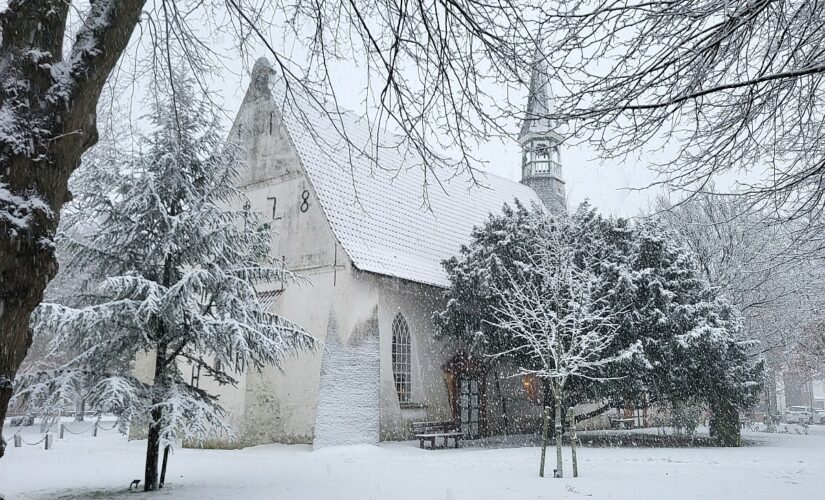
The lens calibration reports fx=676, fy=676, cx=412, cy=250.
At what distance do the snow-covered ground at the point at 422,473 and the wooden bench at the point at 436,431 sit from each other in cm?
45

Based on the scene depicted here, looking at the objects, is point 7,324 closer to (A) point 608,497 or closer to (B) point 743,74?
(B) point 743,74

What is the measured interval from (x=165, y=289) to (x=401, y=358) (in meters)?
10.5

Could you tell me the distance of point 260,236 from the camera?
12047mm

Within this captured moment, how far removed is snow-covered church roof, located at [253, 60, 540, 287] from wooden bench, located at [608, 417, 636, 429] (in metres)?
9.45

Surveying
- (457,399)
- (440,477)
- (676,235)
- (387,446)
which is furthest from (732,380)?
(440,477)

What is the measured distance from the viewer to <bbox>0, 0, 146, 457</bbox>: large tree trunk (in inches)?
170

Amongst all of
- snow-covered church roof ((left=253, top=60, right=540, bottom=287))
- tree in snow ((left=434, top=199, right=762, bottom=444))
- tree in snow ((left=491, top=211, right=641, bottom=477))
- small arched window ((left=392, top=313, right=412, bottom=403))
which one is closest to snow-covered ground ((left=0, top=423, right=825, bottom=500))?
tree in snow ((left=434, top=199, right=762, bottom=444))

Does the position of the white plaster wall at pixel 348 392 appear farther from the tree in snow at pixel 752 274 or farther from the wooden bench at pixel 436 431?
the tree in snow at pixel 752 274

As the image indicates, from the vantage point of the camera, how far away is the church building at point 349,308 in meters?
17.6

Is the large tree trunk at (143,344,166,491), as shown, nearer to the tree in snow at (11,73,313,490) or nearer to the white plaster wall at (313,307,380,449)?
the tree in snow at (11,73,313,490)

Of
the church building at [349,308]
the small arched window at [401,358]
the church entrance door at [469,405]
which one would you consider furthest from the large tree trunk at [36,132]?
the church entrance door at [469,405]

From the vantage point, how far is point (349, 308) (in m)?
18.2

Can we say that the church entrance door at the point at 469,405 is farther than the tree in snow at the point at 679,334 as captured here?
Yes

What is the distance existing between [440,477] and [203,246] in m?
5.65
